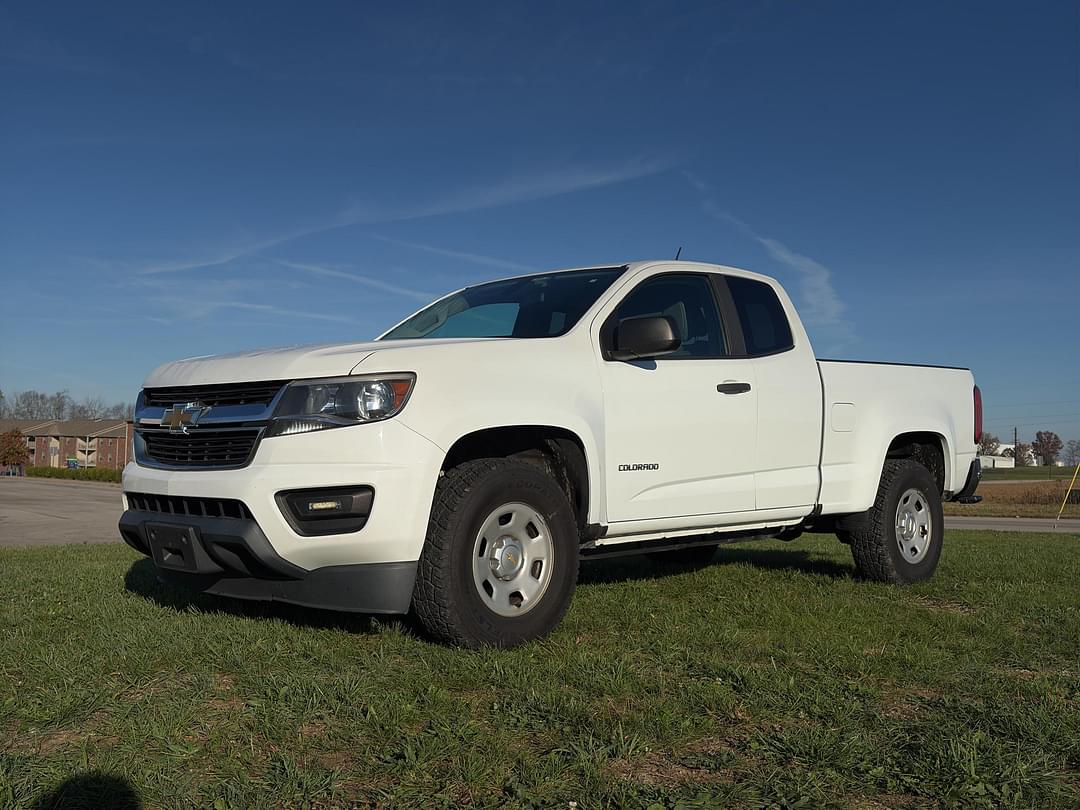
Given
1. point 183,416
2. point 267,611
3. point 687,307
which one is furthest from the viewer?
point 687,307

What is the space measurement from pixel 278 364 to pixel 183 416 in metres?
0.65

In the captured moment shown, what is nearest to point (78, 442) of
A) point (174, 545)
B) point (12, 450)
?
point (12, 450)

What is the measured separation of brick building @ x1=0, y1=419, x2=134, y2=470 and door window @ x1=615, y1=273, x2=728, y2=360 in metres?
108

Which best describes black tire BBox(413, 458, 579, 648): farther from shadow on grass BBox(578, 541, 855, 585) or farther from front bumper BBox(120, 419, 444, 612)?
shadow on grass BBox(578, 541, 855, 585)

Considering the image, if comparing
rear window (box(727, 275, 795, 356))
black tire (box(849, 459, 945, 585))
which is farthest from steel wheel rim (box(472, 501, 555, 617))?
black tire (box(849, 459, 945, 585))

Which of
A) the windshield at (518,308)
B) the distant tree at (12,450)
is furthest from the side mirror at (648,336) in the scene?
the distant tree at (12,450)

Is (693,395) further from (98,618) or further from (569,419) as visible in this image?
(98,618)

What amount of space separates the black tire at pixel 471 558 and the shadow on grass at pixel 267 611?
524 mm

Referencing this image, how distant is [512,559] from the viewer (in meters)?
4.52

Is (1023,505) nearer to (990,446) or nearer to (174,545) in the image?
(174,545)

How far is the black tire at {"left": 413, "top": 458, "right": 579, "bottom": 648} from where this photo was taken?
4.17 m

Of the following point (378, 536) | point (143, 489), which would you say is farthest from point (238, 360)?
point (378, 536)

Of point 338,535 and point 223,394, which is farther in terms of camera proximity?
point 223,394

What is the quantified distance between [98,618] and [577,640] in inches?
100
